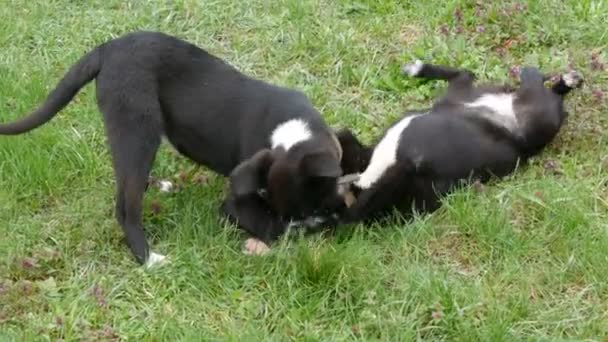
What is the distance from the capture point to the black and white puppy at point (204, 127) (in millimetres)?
4211

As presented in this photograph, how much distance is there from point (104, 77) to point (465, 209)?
180cm

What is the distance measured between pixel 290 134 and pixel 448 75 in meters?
1.40

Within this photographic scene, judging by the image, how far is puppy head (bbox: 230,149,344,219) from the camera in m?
4.15

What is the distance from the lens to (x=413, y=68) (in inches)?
218

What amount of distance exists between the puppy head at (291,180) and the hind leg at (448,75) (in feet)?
4.21

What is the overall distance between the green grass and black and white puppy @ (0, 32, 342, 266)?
18 centimetres

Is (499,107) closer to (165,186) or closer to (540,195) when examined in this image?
(540,195)

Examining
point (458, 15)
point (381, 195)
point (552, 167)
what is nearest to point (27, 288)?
point (381, 195)

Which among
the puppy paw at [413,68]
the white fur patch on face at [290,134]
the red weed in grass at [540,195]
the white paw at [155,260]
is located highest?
the white fur patch on face at [290,134]

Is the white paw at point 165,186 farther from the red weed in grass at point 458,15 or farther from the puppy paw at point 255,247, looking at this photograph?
the red weed in grass at point 458,15

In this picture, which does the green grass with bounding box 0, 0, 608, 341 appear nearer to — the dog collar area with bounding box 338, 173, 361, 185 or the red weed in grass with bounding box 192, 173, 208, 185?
the red weed in grass with bounding box 192, 173, 208, 185

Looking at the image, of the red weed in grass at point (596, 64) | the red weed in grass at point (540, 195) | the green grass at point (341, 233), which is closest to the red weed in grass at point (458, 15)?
the green grass at point (341, 233)

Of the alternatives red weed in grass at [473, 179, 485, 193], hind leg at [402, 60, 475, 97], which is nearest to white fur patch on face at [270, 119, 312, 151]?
red weed in grass at [473, 179, 485, 193]

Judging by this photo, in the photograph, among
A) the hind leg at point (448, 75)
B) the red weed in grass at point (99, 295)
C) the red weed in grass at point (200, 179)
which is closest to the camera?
the red weed in grass at point (99, 295)
